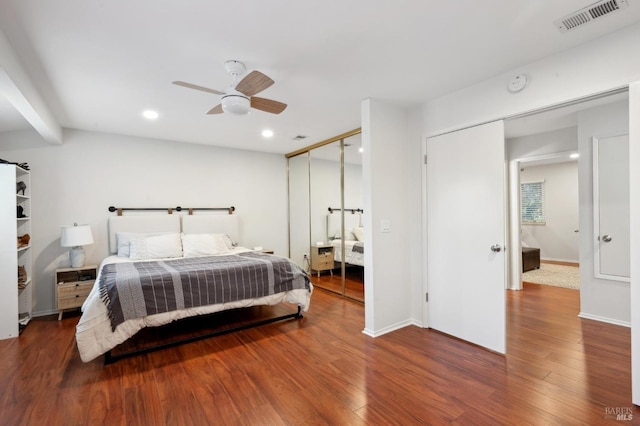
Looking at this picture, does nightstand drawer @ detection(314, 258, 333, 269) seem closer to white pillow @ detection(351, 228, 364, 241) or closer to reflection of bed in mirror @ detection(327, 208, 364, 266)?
reflection of bed in mirror @ detection(327, 208, 364, 266)

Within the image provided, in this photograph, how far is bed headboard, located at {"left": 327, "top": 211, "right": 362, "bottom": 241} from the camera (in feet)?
14.1

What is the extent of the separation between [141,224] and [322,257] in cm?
287

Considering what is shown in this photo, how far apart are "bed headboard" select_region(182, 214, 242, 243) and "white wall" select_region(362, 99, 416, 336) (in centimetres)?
275

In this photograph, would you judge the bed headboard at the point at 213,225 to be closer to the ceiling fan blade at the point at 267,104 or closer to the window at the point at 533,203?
the ceiling fan blade at the point at 267,104

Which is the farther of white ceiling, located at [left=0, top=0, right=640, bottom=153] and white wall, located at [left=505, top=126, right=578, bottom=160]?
white wall, located at [left=505, top=126, right=578, bottom=160]

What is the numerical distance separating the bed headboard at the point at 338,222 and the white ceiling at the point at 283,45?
1.60 m

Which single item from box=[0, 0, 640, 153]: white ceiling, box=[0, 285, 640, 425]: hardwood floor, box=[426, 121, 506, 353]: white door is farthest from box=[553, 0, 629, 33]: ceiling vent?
box=[0, 285, 640, 425]: hardwood floor

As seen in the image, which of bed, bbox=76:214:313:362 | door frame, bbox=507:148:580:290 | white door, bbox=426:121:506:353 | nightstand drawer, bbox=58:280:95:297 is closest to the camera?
bed, bbox=76:214:313:362

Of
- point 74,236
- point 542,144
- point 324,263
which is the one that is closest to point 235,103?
point 74,236

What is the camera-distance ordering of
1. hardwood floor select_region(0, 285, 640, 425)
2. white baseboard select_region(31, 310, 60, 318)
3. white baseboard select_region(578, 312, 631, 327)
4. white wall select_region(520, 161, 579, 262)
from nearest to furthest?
hardwood floor select_region(0, 285, 640, 425)
white baseboard select_region(578, 312, 631, 327)
white baseboard select_region(31, 310, 60, 318)
white wall select_region(520, 161, 579, 262)

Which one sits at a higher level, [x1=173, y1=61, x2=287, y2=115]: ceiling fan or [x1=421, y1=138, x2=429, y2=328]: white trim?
[x1=173, y1=61, x2=287, y2=115]: ceiling fan

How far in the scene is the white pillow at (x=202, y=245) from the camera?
4.23m

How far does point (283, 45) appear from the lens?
215 cm

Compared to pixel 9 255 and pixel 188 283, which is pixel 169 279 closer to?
pixel 188 283
